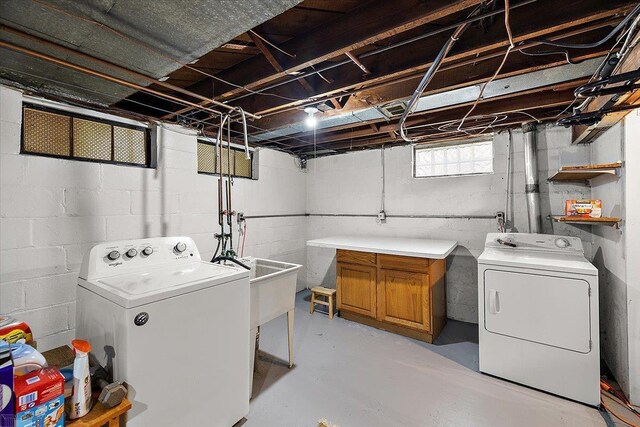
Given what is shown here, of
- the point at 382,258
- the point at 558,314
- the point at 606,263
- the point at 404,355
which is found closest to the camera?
the point at 558,314

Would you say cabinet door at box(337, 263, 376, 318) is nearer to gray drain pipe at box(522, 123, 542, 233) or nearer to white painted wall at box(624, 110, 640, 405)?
gray drain pipe at box(522, 123, 542, 233)

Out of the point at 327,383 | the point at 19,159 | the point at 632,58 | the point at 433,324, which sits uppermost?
the point at 632,58

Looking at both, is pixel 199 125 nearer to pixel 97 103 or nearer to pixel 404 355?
pixel 97 103

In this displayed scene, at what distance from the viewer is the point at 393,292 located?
2910mm

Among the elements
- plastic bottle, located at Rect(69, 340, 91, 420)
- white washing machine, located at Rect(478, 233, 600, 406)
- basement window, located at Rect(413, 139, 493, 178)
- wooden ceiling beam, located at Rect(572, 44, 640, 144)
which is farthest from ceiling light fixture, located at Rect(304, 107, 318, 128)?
plastic bottle, located at Rect(69, 340, 91, 420)

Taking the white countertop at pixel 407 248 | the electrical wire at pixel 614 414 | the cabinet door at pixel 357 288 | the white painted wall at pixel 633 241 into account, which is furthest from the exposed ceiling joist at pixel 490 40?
the electrical wire at pixel 614 414

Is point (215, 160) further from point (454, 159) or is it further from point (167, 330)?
point (454, 159)

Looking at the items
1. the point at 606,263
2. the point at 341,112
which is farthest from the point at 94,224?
the point at 606,263

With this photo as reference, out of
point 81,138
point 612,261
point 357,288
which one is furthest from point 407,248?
point 81,138

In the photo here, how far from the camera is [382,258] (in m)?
2.95

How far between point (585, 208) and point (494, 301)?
105 centimetres

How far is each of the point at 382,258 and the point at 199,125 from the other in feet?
7.81

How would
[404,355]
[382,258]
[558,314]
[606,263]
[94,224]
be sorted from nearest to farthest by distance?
[558,314] → [94,224] → [606,263] → [404,355] → [382,258]

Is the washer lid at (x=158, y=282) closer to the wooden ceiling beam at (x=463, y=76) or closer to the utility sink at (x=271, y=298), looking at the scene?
the utility sink at (x=271, y=298)
